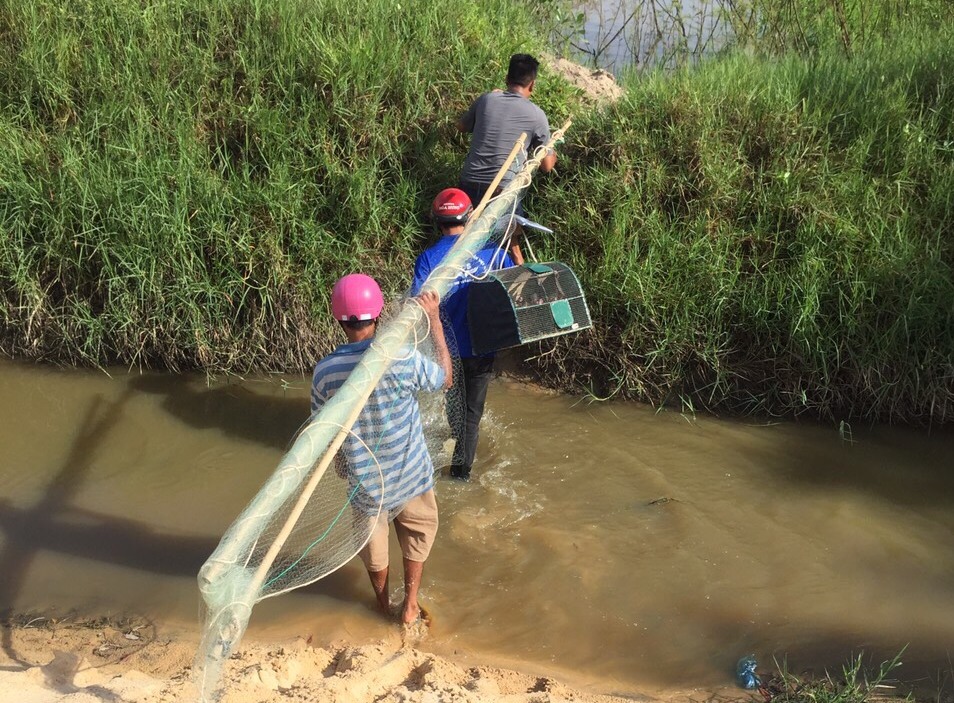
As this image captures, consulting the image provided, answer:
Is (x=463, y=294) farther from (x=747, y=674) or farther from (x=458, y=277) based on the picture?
(x=747, y=674)

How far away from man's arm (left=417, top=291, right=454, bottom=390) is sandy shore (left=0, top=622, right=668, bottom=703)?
3.62 ft

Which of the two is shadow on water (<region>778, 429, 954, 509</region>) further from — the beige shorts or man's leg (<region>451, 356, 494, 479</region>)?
the beige shorts

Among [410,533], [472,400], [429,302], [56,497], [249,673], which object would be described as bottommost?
[56,497]

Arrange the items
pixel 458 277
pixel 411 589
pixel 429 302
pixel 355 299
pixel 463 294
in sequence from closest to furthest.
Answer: pixel 355 299
pixel 429 302
pixel 411 589
pixel 458 277
pixel 463 294

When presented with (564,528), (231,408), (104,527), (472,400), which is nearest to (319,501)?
(472,400)

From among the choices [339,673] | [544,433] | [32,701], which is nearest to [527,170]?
[544,433]

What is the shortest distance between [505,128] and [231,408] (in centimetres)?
239

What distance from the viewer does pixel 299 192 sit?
5.80 m

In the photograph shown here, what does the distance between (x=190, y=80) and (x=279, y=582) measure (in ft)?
14.4

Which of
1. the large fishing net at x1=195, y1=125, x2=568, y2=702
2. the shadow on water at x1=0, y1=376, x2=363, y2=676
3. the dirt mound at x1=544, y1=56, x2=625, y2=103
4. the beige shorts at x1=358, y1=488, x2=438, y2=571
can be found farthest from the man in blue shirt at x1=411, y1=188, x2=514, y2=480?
the dirt mound at x1=544, y1=56, x2=625, y2=103

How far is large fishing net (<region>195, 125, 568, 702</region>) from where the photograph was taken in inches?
102

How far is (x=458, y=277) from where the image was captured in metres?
4.08

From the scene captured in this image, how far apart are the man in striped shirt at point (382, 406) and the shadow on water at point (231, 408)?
1987 mm

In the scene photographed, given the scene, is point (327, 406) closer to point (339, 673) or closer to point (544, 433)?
point (339, 673)
